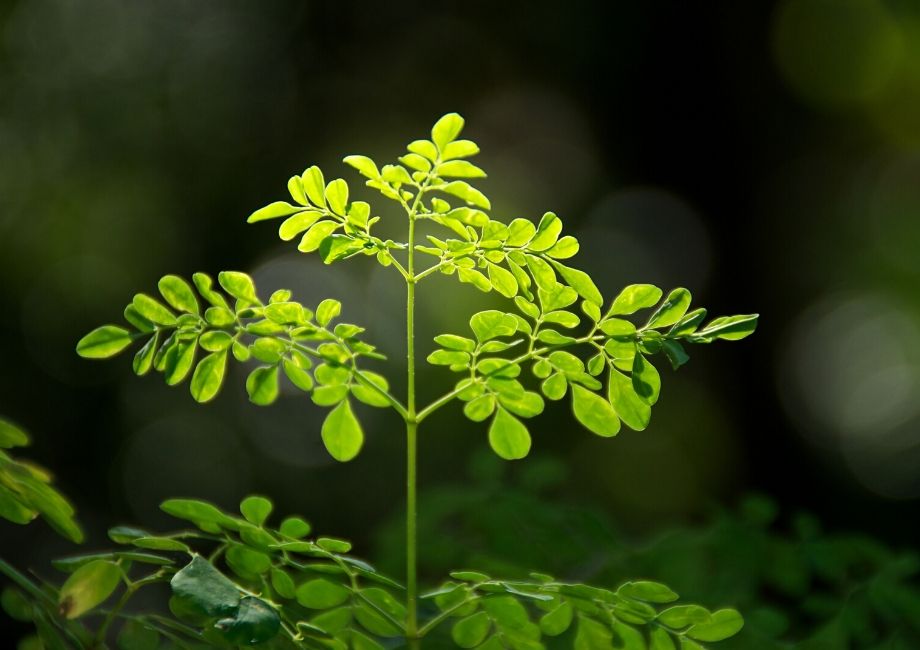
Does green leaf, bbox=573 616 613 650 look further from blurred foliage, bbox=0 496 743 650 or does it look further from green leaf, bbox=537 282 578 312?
green leaf, bbox=537 282 578 312

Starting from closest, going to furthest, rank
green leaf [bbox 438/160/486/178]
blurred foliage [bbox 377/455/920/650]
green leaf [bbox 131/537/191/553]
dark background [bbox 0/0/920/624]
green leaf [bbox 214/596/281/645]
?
green leaf [bbox 214/596/281/645]
green leaf [bbox 131/537/191/553]
green leaf [bbox 438/160/486/178]
blurred foliage [bbox 377/455/920/650]
dark background [bbox 0/0/920/624]

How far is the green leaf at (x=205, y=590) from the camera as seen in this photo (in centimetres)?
66

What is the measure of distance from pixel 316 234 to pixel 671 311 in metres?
0.33

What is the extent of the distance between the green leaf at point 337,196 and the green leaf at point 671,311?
0.97 ft

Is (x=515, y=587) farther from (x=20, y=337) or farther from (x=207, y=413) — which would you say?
(x=20, y=337)

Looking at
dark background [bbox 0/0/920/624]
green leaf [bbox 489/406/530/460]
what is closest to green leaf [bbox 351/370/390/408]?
green leaf [bbox 489/406/530/460]

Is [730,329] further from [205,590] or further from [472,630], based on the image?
[205,590]

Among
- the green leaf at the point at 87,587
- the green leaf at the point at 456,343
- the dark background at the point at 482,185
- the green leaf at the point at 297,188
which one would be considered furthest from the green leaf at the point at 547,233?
the dark background at the point at 482,185

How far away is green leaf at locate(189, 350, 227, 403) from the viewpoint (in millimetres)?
837

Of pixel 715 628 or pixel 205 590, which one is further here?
pixel 715 628

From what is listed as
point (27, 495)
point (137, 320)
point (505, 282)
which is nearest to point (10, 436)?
point (27, 495)

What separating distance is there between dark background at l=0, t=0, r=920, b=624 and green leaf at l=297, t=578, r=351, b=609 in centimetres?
399

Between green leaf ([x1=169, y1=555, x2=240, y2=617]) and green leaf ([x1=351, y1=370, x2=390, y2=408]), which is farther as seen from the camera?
green leaf ([x1=351, y1=370, x2=390, y2=408])

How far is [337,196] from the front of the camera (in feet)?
2.61
